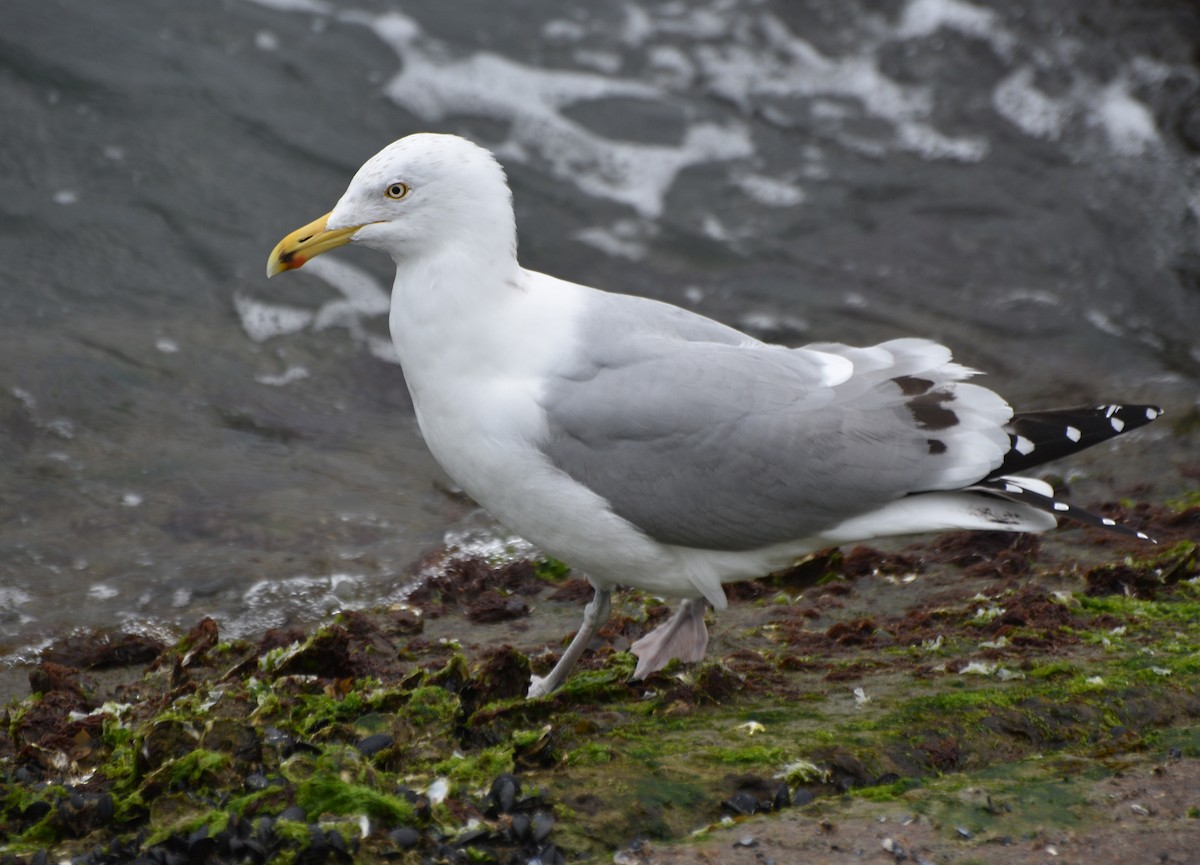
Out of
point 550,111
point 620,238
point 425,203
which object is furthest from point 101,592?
point 550,111

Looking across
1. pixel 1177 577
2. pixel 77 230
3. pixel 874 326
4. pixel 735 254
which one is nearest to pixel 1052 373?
pixel 874 326

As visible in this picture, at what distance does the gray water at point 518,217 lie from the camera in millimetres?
6891

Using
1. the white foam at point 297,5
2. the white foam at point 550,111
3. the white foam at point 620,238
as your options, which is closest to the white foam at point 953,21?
the white foam at point 550,111

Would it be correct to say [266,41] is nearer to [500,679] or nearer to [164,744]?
[500,679]

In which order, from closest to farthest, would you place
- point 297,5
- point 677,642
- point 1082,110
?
point 677,642 < point 297,5 < point 1082,110

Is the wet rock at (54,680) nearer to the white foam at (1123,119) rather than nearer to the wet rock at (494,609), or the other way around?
the wet rock at (494,609)

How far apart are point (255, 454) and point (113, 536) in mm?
1018

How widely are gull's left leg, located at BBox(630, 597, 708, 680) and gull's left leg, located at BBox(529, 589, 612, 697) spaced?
16 centimetres

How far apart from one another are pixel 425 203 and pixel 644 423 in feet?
3.35

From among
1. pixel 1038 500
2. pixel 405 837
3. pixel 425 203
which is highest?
pixel 425 203

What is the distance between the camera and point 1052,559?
6.10m

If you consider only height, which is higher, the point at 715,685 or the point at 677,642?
the point at 715,685

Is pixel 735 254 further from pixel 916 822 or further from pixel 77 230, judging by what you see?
pixel 916 822

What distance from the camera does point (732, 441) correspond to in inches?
175
